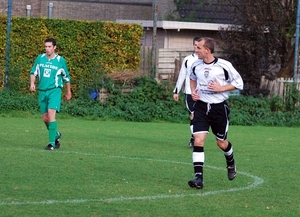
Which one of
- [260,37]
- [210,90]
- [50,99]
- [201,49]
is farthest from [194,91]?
[260,37]

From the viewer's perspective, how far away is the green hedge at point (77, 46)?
22.6m

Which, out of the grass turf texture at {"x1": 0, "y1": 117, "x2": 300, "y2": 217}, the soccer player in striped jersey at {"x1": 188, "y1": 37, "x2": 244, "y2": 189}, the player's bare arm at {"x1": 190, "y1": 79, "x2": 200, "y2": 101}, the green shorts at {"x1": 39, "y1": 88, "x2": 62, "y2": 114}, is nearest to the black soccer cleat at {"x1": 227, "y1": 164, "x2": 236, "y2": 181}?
the grass turf texture at {"x1": 0, "y1": 117, "x2": 300, "y2": 217}

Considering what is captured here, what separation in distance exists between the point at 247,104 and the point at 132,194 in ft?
47.1

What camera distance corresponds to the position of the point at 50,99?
45.0 feet

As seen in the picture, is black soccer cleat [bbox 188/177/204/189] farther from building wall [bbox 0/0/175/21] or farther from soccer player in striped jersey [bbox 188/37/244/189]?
building wall [bbox 0/0/175/21]

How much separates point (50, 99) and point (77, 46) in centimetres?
995

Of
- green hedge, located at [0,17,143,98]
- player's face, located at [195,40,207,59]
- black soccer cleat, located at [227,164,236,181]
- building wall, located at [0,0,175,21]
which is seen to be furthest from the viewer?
building wall, located at [0,0,175,21]

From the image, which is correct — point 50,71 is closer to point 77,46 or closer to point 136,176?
point 136,176

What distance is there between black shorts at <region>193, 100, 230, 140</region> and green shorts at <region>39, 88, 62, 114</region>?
13.8 feet

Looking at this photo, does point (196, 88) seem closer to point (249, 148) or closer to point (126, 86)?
point (249, 148)

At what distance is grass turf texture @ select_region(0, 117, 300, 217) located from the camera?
325 inches

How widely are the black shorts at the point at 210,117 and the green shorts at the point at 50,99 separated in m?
4.21

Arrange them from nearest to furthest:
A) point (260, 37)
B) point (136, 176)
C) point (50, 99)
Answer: point (136, 176)
point (50, 99)
point (260, 37)

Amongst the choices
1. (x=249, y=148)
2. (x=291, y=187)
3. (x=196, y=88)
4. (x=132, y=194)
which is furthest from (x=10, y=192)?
(x=249, y=148)
